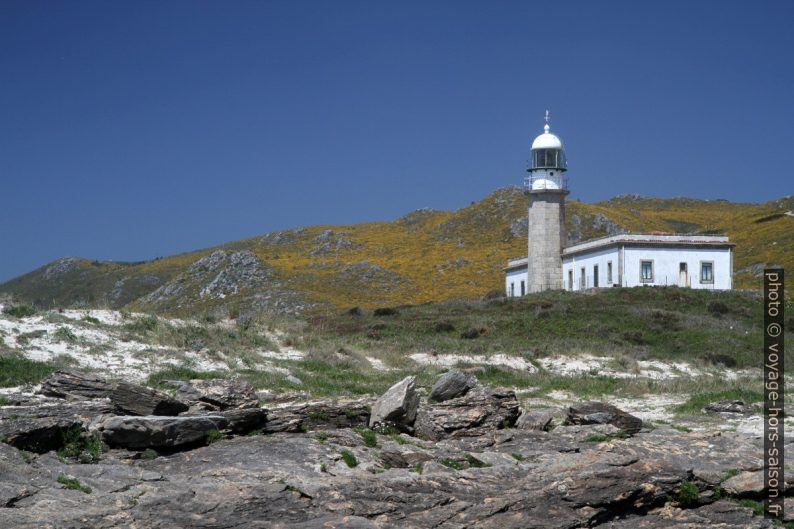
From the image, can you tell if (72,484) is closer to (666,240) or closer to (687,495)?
(687,495)

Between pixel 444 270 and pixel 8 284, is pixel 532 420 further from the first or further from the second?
pixel 8 284

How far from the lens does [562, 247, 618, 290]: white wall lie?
52.4 meters

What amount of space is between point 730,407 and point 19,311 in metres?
19.2

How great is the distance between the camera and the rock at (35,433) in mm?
12320

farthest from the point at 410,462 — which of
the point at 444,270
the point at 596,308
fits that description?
the point at 444,270

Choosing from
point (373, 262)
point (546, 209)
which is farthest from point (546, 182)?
point (373, 262)

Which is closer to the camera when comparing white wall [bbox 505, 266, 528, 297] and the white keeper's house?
the white keeper's house

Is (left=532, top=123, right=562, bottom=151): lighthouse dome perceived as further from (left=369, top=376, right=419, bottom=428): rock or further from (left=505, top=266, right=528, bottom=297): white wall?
(left=369, top=376, right=419, bottom=428): rock

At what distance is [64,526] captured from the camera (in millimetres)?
9602

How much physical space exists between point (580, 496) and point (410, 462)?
9.26 ft

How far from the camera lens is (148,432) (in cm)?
1307

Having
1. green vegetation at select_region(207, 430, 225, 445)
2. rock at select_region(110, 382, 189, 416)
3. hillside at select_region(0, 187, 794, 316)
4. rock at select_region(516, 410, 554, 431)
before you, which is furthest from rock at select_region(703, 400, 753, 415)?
hillside at select_region(0, 187, 794, 316)

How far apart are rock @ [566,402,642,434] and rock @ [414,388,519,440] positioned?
48.1 inches

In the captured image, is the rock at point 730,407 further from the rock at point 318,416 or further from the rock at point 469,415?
the rock at point 318,416
